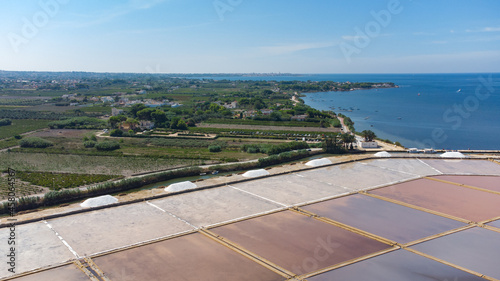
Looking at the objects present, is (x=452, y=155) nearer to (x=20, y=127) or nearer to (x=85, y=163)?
(x=85, y=163)

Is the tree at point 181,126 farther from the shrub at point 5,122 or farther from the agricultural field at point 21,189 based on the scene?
the shrub at point 5,122

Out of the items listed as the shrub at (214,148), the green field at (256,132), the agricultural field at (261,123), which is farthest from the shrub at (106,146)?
the agricultural field at (261,123)

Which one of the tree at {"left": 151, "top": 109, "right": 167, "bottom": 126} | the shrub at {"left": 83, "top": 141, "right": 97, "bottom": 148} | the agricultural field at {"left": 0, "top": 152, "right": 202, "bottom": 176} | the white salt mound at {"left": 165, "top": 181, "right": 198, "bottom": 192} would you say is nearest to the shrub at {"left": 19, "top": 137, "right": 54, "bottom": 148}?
the agricultural field at {"left": 0, "top": 152, "right": 202, "bottom": 176}

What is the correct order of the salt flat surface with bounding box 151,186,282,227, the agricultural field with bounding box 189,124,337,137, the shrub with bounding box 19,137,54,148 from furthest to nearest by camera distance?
the agricultural field with bounding box 189,124,337,137 < the shrub with bounding box 19,137,54,148 < the salt flat surface with bounding box 151,186,282,227

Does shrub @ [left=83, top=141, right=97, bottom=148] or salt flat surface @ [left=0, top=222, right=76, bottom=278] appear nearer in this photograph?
salt flat surface @ [left=0, top=222, right=76, bottom=278]

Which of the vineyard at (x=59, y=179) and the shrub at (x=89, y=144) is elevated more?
the shrub at (x=89, y=144)

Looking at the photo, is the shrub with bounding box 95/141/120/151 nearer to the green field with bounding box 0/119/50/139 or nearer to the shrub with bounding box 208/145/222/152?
the shrub with bounding box 208/145/222/152

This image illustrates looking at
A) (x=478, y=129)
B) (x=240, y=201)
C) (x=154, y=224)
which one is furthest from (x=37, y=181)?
(x=478, y=129)
